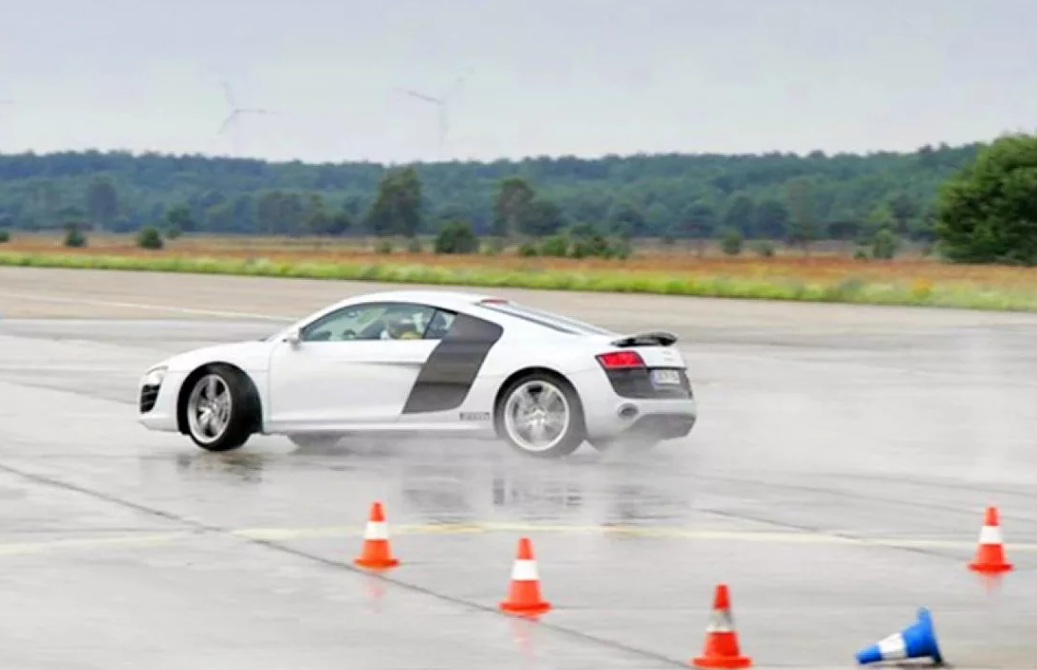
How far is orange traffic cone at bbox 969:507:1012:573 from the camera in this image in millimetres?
12336

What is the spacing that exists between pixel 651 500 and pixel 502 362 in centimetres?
316

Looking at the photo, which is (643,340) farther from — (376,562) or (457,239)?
(457,239)

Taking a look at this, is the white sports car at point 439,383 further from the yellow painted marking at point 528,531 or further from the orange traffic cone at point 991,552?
the orange traffic cone at point 991,552

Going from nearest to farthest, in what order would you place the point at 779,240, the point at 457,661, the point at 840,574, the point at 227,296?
the point at 457,661 → the point at 840,574 → the point at 227,296 → the point at 779,240

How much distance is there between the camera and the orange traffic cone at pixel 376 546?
Answer: 1227 centimetres

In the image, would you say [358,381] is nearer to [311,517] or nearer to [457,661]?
[311,517]

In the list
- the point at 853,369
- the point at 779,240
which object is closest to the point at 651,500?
the point at 853,369

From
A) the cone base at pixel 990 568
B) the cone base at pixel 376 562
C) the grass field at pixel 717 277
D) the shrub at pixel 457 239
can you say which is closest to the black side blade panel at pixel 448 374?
the cone base at pixel 376 562

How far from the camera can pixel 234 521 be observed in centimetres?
1425

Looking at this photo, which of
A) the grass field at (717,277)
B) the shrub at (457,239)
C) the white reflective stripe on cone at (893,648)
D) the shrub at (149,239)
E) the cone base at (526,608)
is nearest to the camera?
the white reflective stripe on cone at (893,648)

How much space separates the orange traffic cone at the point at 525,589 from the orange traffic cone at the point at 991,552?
2690 mm

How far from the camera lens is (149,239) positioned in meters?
148

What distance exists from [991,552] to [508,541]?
8.66 feet

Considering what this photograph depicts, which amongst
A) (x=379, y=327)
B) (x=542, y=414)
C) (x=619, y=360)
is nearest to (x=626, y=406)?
(x=619, y=360)
